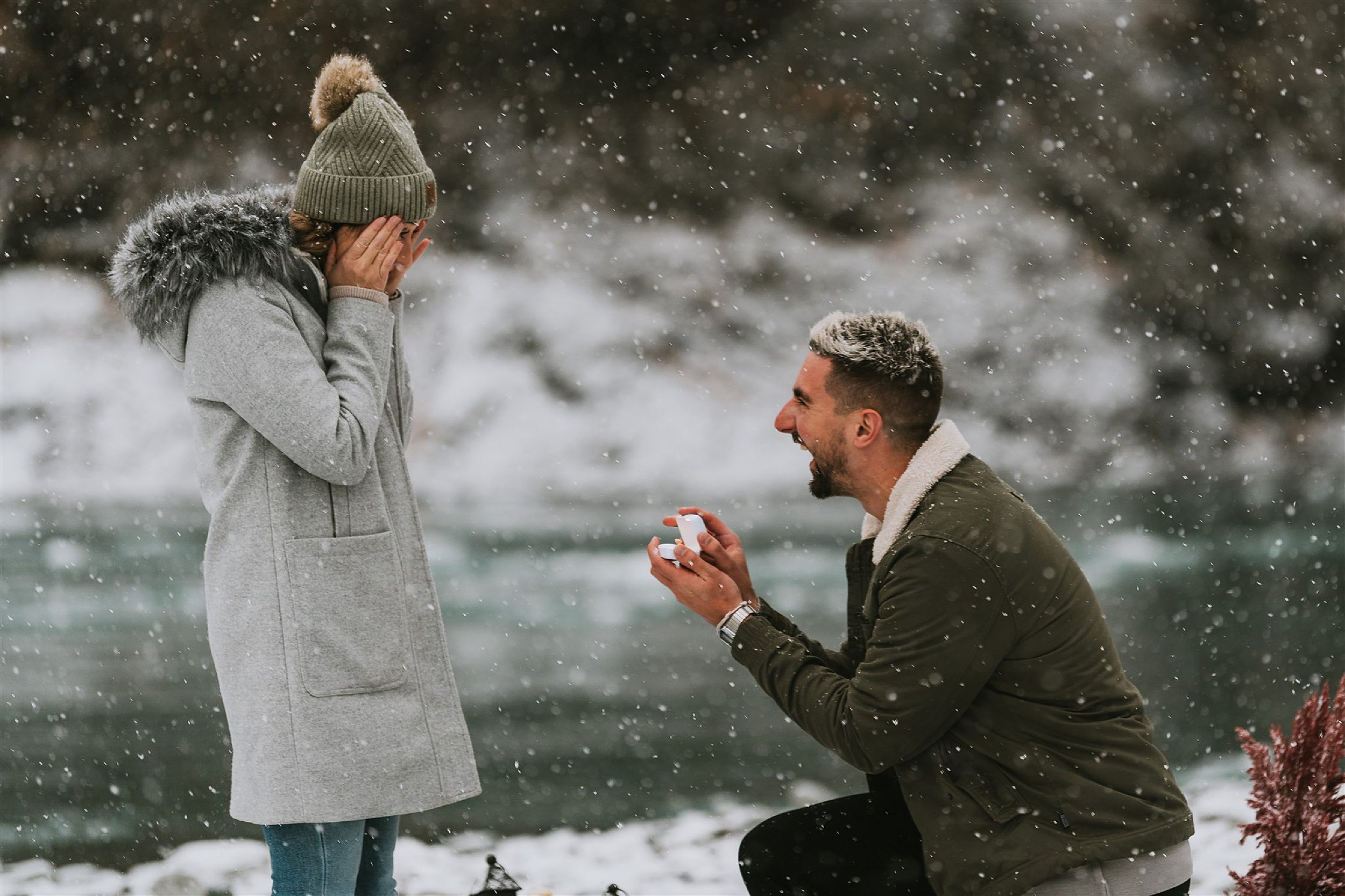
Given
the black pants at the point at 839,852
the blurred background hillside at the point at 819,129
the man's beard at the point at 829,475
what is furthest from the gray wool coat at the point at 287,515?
the blurred background hillside at the point at 819,129

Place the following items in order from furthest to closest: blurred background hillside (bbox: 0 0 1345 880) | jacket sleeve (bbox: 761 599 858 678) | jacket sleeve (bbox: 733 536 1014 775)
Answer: blurred background hillside (bbox: 0 0 1345 880), jacket sleeve (bbox: 761 599 858 678), jacket sleeve (bbox: 733 536 1014 775)

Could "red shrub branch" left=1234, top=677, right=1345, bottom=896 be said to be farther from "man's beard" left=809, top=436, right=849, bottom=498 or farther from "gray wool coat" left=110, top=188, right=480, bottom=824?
"gray wool coat" left=110, top=188, right=480, bottom=824

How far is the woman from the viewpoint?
1219 mm

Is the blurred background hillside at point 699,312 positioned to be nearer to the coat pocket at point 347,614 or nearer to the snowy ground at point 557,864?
the snowy ground at point 557,864

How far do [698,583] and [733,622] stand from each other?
71 mm

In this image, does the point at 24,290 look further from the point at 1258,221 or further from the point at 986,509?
the point at 1258,221

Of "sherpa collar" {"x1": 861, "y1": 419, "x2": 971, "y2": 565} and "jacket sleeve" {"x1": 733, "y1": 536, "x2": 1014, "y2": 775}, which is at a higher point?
"sherpa collar" {"x1": 861, "y1": 419, "x2": 971, "y2": 565}

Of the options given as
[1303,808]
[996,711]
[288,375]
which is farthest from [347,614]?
[1303,808]

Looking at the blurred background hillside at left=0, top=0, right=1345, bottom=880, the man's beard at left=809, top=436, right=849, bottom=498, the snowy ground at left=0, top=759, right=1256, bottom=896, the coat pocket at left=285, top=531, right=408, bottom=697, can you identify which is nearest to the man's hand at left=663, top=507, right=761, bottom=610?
the man's beard at left=809, top=436, right=849, bottom=498

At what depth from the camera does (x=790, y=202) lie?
504 centimetres

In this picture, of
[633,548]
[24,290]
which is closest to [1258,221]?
[633,548]

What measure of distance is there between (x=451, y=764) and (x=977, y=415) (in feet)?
13.2

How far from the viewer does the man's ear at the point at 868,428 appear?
1.37 metres

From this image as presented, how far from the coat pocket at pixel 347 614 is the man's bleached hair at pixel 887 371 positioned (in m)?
0.62
